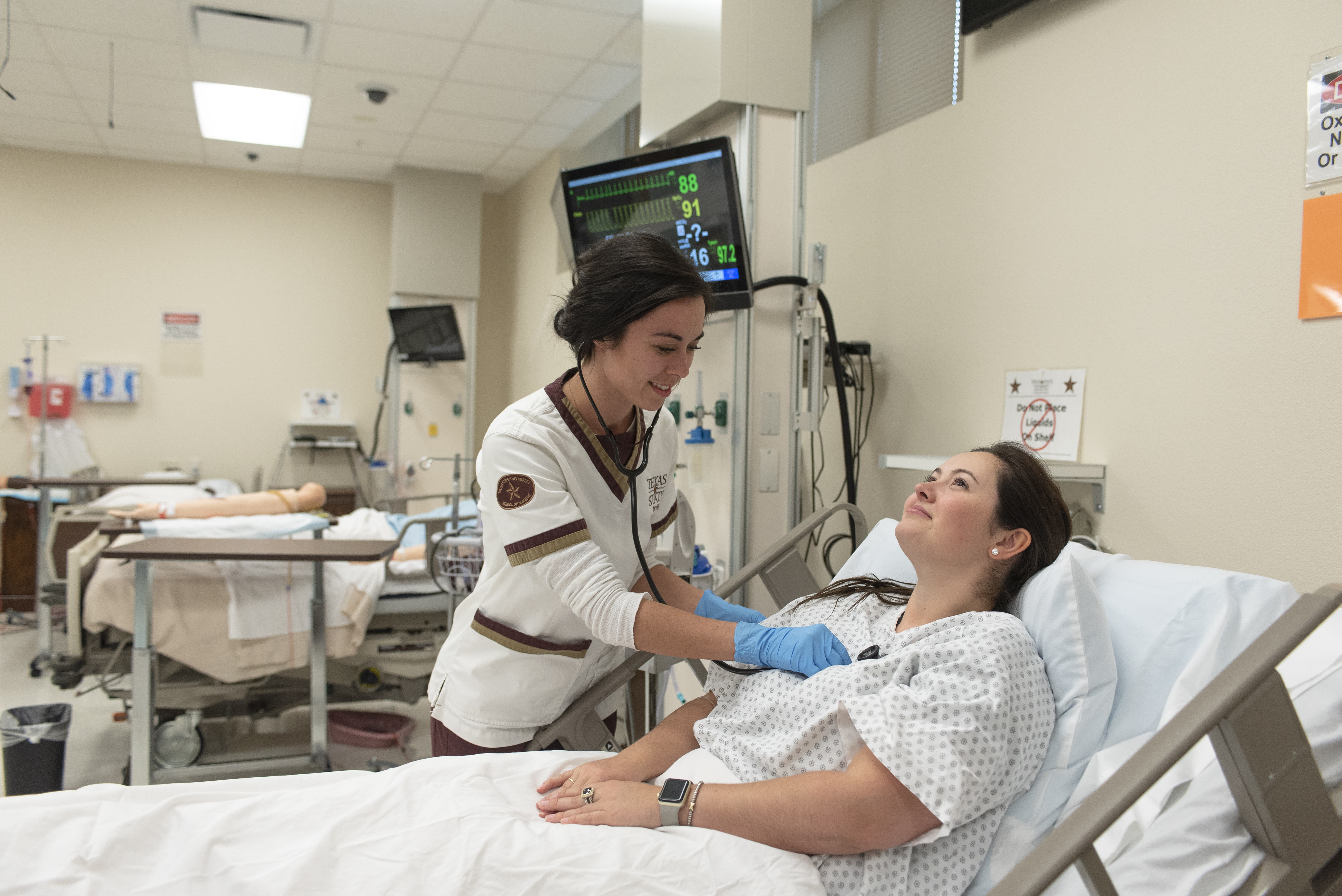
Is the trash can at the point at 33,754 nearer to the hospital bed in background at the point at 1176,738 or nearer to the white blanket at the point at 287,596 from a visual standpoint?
the white blanket at the point at 287,596

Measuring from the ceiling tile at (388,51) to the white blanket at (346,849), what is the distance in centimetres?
362

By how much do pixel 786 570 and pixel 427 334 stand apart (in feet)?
15.0

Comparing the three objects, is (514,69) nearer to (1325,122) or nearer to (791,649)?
(1325,122)

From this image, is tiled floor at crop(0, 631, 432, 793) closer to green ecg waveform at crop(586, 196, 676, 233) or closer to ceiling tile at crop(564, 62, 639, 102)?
green ecg waveform at crop(586, 196, 676, 233)

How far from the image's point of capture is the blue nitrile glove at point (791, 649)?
129cm

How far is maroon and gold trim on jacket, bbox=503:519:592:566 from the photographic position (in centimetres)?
133

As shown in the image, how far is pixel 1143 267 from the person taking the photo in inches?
81.8

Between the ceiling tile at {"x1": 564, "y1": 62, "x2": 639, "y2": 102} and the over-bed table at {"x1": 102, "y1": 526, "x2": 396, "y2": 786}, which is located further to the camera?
the ceiling tile at {"x1": 564, "y1": 62, "x2": 639, "y2": 102}

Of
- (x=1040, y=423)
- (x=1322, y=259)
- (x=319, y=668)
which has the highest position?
(x=1322, y=259)

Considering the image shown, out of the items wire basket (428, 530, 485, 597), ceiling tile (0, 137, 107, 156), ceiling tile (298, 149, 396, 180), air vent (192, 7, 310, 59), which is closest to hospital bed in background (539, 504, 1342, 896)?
wire basket (428, 530, 485, 597)

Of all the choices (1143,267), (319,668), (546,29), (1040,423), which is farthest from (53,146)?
(1143,267)

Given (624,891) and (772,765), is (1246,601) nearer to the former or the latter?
(772,765)

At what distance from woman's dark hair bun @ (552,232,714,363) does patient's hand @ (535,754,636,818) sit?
24.9 inches

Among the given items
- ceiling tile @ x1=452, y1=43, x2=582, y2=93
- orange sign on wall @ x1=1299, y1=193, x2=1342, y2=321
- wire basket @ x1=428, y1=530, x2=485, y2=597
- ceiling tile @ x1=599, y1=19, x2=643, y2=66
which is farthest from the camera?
ceiling tile @ x1=452, y1=43, x2=582, y2=93
